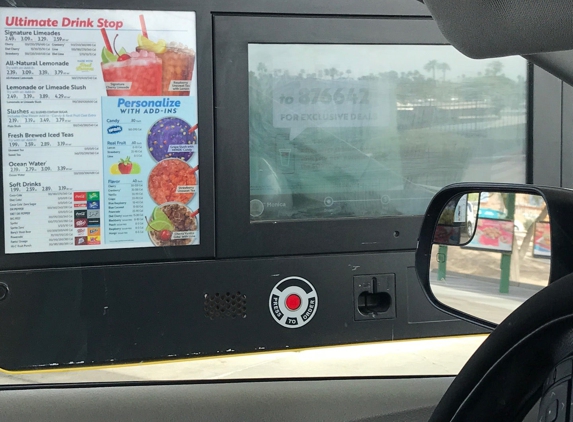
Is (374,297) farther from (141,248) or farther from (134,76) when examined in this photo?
(134,76)

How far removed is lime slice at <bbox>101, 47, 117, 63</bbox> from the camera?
2172 millimetres

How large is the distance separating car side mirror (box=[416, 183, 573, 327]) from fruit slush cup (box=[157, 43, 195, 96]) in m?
0.97

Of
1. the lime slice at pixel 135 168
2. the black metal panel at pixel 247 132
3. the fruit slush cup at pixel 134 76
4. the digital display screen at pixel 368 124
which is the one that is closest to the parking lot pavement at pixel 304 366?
the black metal panel at pixel 247 132

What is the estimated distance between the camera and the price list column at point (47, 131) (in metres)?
2.14

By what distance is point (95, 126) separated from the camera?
85.7 inches

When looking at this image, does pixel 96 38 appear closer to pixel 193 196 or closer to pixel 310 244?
pixel 193 196

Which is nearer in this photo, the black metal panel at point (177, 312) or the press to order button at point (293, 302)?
the black metal panel at point (177, 312)

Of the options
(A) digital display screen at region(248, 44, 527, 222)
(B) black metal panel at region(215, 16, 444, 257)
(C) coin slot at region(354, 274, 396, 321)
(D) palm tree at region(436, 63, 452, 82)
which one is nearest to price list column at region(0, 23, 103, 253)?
(B) black metal panel at region(215, 16, 444, 257)

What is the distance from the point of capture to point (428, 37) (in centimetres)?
239

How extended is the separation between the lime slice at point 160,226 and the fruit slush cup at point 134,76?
376 millimetres

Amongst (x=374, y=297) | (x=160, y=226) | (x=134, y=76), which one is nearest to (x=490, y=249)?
(x=374, y=297)

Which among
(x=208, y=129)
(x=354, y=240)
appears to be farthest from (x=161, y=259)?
(x=354, y=240)

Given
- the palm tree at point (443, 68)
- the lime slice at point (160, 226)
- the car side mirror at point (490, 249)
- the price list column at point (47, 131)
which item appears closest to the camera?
the car side mirror at point (490, 249)

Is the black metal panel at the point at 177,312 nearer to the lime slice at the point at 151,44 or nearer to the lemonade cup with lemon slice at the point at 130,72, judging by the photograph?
the lemonade cup with lemon slice at the point at 130,72
